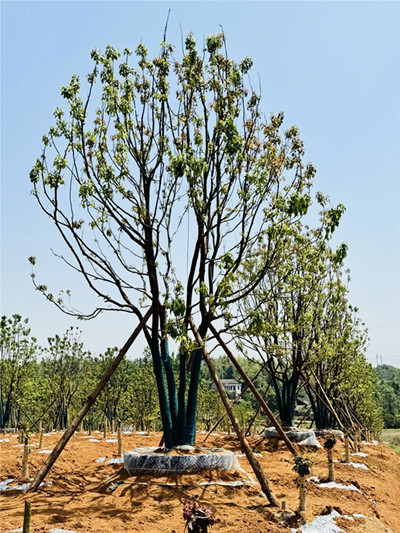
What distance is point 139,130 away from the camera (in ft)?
41.2

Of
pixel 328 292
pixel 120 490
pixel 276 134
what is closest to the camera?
pixel 120 490

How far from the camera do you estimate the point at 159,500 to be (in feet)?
31.1

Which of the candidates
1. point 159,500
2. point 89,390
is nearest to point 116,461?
point 159,500

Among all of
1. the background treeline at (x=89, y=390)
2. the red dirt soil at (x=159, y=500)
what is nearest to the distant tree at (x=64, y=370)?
the background treeline at (x=89, y=390)

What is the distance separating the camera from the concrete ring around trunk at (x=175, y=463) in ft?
35.0

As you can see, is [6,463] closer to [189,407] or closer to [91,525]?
[189,407]

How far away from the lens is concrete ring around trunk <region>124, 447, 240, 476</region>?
10.7 meters

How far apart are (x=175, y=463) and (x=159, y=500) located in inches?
48.3

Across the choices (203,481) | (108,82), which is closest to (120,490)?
(203,481)

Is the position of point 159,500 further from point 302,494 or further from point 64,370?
point 64,370

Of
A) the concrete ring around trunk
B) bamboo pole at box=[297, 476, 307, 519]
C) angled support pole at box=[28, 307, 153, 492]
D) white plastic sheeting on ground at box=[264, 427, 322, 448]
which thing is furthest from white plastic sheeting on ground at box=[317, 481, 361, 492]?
white plastic sheeting on ground at box=[264, 427, 322, 448]

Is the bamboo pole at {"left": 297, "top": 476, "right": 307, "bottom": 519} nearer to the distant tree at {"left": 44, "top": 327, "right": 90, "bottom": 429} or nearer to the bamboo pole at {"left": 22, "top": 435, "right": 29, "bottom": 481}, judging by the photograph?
the bamboo pole at {"left": 22, "top": 435, "right": 29, "bottom": 481}

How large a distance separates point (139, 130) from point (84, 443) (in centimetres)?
988

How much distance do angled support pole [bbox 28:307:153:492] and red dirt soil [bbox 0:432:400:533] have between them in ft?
1.00
